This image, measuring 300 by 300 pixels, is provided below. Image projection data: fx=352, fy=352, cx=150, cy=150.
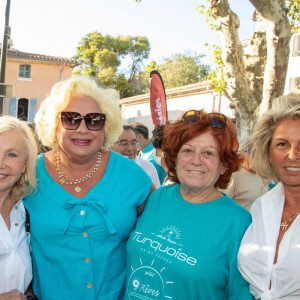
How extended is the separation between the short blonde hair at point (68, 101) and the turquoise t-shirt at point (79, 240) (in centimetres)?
41

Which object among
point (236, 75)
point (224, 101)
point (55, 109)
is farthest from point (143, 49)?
point (55, 109)

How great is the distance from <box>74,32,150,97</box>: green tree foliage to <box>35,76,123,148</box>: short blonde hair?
3507cm

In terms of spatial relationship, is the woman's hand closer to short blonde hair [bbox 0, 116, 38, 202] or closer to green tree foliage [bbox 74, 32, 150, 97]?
short blonde hair [bbox 0, 116, 38, 202]

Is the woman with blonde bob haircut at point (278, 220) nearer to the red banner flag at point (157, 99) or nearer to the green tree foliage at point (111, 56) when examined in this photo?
the red banner flag at point (157, 99)

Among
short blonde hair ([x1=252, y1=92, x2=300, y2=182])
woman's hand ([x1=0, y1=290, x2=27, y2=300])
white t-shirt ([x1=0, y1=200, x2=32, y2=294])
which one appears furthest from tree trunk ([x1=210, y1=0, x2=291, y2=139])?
woman's hand ([x1=0, y1=290, x2=27, y2=300])

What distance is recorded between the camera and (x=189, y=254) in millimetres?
2197

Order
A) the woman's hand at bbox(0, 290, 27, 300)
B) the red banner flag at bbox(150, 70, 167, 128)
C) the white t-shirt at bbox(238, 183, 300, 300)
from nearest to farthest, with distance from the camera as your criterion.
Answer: the white t-shirt at bbox(238, 183, 300, 300), the woman's hand at bbox(0, 290, 27, 300), the red banner flag at bbox(150, 70, 167, 128)

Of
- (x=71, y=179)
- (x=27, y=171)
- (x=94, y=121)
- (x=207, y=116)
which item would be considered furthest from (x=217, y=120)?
(x=27, y=171)

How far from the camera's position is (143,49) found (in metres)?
43.1

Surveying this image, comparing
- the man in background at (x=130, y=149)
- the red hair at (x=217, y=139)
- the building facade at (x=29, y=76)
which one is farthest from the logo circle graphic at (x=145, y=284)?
the building facade at (x=29, y=76)

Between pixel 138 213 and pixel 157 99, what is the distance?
6.46 m

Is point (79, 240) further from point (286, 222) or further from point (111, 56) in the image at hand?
point (111, 56)

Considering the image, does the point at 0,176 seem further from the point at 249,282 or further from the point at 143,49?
the point at 143,49

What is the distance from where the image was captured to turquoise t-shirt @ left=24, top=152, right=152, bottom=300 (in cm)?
236
